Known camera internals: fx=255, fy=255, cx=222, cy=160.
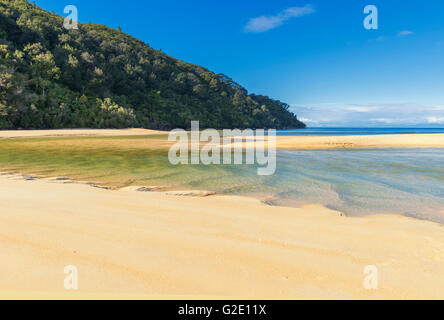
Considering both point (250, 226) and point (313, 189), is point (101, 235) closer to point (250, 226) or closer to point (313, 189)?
point (250, 226)

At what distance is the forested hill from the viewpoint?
3706 centimetres

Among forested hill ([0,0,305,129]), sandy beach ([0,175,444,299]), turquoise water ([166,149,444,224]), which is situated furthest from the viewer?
forested hill ([0,0,305,129])

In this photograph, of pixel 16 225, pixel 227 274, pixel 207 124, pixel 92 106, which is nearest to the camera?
pixel 227 274

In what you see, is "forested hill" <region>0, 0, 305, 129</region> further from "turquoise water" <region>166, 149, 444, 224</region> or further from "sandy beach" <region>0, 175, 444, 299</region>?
"sandy beach" <region>0, 175, 444, 299</region>

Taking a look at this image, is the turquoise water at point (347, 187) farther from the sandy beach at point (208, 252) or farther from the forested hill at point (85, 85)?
the forested hill at point (85, 85)

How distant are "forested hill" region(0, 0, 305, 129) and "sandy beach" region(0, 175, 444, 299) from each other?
3920 centimetres

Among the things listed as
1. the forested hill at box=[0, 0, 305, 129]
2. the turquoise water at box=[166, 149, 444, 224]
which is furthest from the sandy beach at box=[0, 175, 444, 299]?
the forested hill at box=[0, 0, 305, 129]

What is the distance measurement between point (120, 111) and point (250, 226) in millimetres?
50437

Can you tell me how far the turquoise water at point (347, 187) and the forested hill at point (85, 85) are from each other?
37619mm

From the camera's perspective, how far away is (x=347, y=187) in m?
6.54

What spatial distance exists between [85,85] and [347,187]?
61322 mm

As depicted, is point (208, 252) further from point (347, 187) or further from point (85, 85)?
point (85, 85)

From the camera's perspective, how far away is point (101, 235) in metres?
2.87
